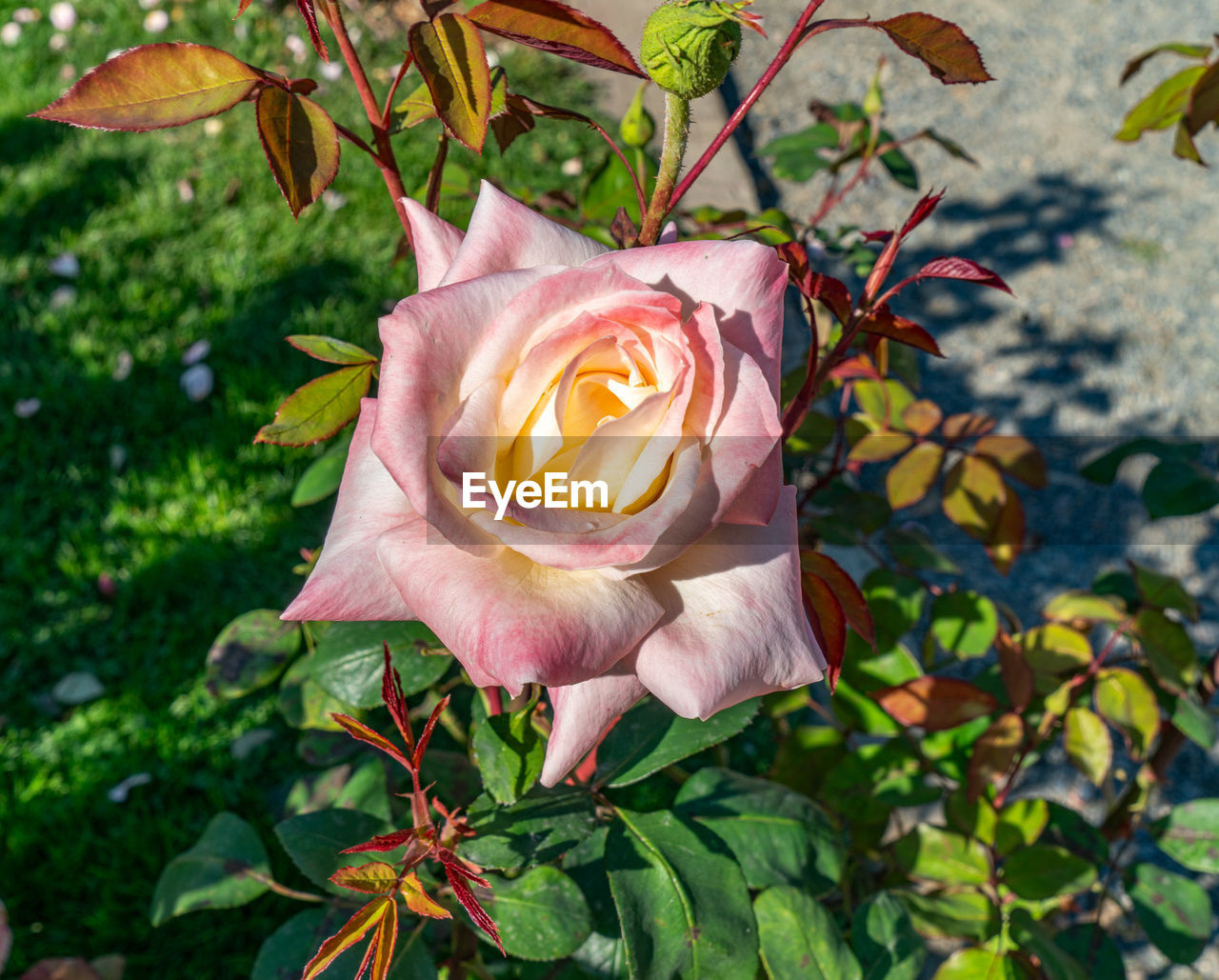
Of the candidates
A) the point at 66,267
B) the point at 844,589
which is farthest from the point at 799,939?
the point at 66,267

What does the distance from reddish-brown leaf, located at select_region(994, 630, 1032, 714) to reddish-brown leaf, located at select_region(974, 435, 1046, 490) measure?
223 mm

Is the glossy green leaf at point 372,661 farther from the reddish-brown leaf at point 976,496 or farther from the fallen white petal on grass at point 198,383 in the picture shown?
the fallen white petal on grass at point 198,383

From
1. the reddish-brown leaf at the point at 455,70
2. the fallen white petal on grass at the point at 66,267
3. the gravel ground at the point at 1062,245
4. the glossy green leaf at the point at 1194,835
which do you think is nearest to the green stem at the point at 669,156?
the reddish-brown leaf at the point at 455,70

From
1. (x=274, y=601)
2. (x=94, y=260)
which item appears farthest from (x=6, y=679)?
(x=94, y=260)

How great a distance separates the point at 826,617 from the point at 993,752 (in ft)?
1.99

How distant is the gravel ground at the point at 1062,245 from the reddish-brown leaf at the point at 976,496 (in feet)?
3.69

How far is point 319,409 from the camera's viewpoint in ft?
2.64

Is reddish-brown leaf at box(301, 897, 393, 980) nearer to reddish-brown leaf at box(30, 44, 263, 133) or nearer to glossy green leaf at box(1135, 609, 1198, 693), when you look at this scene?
reddish-brown leaf at box(30, 44, 263, 133)

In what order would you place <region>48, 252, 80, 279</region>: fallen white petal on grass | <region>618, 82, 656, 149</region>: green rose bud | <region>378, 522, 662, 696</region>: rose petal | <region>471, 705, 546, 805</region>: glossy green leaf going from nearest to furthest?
<region>378, 522, 662, 696</region>: rose petal, <region>471, 705, 546, 805</region>: glossy green leaf, <region>618, 82, 656, 149</region>: green rose bud, <region>48, 252, 80, 279</region>: fallen white petal on grass

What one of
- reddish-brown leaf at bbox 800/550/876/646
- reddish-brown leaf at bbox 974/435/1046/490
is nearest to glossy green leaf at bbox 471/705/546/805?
reddish-brown leaf at bbox 800/550/876/646

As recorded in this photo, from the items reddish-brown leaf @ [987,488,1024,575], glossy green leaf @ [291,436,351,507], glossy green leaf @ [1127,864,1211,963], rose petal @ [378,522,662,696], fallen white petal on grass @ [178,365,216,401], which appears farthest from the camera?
fallen white petal on grass @ [178,365,216,401]

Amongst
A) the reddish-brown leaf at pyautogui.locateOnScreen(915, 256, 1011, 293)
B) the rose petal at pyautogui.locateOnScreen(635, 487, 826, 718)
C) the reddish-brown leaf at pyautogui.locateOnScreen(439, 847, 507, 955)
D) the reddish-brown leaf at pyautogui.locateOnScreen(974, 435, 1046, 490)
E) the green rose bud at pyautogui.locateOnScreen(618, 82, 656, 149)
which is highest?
the green rose bud at pyautogui.locateOnScreen(618, 82, 656, 149)

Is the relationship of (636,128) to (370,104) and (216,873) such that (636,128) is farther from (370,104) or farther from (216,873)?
(216,873)

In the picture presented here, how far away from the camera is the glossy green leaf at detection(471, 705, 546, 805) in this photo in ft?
2.48
